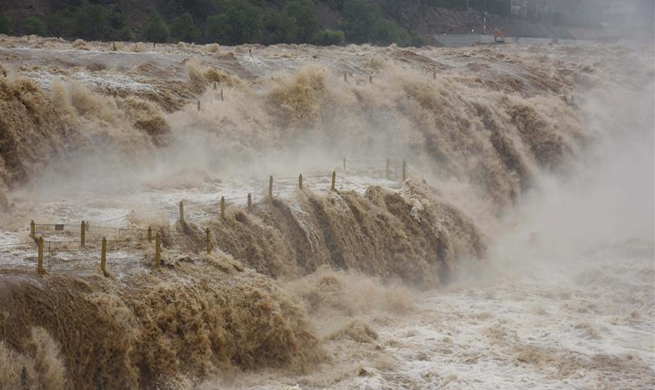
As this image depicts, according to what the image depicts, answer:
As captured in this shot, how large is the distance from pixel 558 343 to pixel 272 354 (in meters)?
6.20

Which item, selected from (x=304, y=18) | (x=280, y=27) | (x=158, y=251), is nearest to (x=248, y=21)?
(x=280, y=27)

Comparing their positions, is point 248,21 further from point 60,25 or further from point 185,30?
point 60,25

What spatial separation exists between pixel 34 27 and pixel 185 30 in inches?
372

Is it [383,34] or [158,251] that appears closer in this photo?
[158,251]

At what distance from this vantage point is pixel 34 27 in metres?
51.7

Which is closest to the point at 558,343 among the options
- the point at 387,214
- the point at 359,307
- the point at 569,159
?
the point at 359,307

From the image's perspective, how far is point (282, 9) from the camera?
6869 cm

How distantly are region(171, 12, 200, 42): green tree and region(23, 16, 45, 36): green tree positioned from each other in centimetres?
827

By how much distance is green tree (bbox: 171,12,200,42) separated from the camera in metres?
57.5

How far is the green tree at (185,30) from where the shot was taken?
57469 mm

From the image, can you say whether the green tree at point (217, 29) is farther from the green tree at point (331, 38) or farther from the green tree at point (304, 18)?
the green tree at point (331, 38)

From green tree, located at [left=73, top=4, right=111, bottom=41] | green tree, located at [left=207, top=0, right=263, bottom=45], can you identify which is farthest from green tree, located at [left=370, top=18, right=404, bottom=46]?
green tree, located at [left=73, top=4, right=111, bottom=41]

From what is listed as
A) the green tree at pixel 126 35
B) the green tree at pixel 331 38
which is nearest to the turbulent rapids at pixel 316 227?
the green tree at pixel 126 35

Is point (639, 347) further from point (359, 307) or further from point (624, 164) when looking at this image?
point (624, 164)
